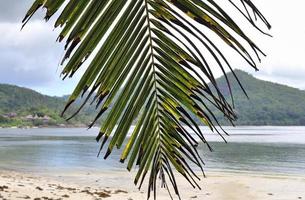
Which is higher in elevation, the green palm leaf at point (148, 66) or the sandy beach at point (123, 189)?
the green palm leaf at point (148, 66)

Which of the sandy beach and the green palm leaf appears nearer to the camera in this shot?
the green palm leaf

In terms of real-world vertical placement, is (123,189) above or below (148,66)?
below

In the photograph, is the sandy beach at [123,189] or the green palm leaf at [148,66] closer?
the green palm leaf at [148,66]

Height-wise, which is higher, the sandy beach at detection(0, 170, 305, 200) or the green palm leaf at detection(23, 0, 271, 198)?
the green palm leaf at detection(23, 0, 271, 198)

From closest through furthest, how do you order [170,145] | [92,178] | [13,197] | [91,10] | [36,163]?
1. [91,10]
2. [170,145]
3. [13,197]
4. [92,178]
5. [36,163]

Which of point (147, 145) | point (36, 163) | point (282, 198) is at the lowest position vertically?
point (36, 163)

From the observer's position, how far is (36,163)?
173 feet

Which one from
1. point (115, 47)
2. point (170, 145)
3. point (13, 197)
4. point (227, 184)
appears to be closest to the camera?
point (115, 47)

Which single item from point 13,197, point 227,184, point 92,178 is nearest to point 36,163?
point 92,178

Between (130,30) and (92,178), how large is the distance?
36554 millimetres

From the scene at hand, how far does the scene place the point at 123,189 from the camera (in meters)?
29.5

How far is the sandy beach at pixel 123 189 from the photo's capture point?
939 inches

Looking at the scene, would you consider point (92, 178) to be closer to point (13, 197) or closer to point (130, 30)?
point (13, 197)

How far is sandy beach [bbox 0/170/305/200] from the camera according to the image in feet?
78.2
